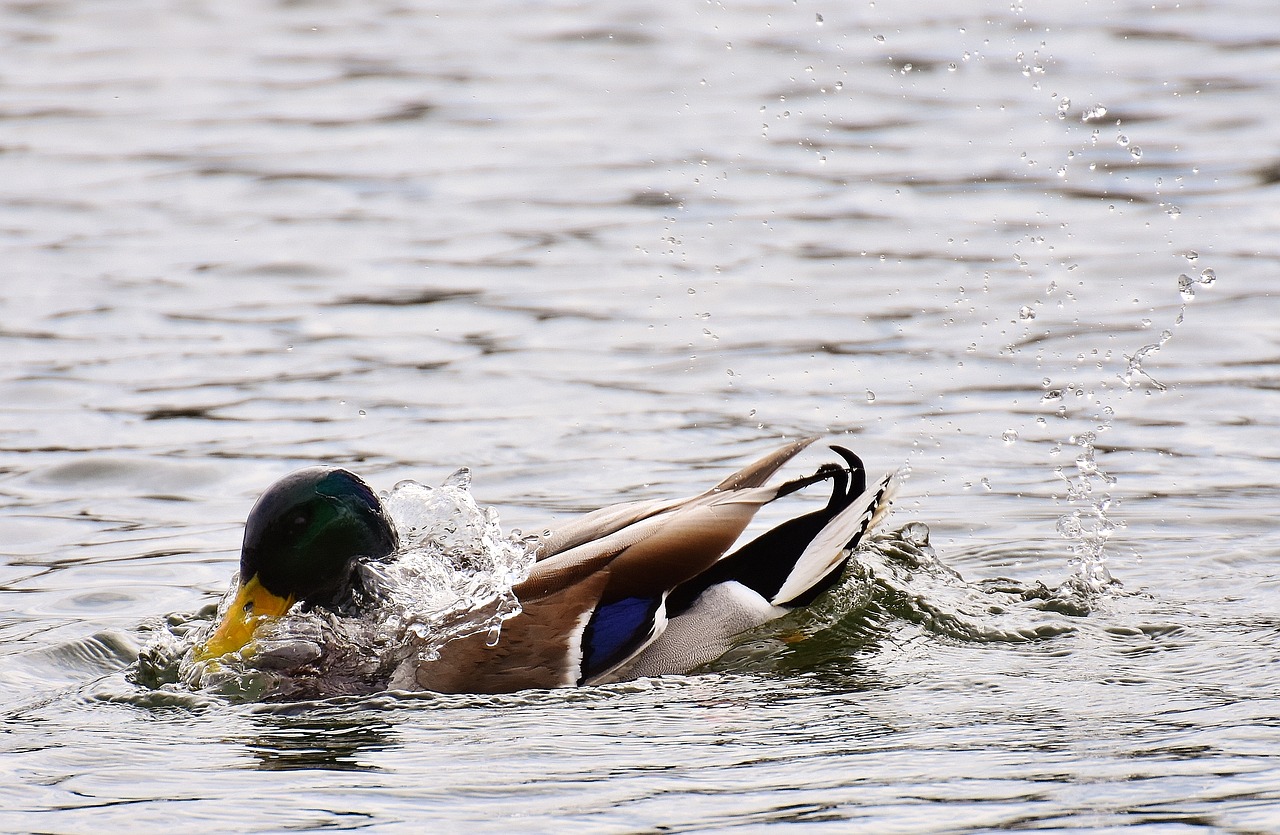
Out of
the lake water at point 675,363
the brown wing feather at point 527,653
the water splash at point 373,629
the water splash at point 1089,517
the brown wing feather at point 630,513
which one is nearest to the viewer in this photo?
the lake water at point 675,363

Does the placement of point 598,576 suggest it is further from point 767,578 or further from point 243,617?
point 243,617

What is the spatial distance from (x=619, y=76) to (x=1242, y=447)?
25.5 ft

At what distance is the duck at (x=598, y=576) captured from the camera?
561cm

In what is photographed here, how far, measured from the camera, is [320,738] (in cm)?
530

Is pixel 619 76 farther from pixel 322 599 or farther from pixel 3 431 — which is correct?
pixel 322 599

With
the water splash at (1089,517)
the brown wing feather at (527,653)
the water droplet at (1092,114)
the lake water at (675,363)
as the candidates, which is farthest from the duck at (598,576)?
the water droplet at (1092,114)

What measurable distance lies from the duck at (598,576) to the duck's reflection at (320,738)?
21 centimetres

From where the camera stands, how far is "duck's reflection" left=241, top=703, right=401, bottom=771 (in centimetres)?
504

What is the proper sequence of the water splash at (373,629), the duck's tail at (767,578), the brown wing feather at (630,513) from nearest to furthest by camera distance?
the water splash at (373,629), the duck's tail at (767,578), the brown wing feather at (630,513)

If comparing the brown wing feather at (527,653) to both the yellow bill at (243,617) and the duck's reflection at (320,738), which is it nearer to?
the duck's reflection at (320,738)

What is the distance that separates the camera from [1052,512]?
7559 mm

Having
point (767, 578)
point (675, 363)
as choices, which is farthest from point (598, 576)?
point (675, 363)

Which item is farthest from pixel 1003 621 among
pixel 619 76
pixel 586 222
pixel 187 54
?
pixel 187 54

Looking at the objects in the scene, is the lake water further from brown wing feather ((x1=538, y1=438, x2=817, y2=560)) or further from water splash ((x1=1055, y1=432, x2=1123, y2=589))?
brown wing feather ((x1=538, y1=438, x2=817, y2=560))
